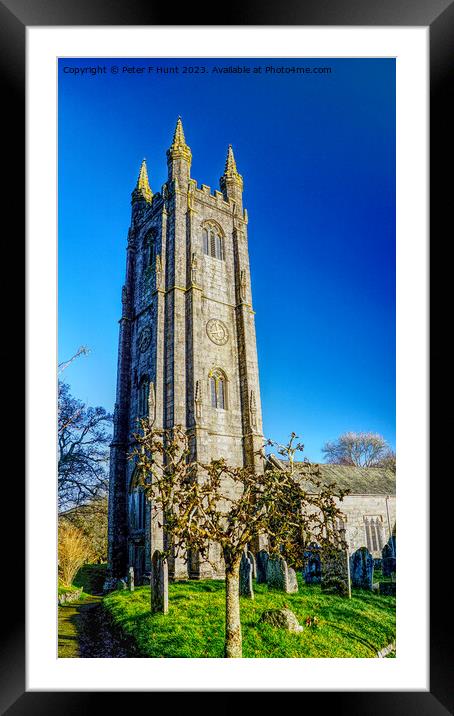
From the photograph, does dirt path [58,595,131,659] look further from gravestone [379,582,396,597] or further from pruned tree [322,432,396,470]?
pruned tree [322,432,396,470]

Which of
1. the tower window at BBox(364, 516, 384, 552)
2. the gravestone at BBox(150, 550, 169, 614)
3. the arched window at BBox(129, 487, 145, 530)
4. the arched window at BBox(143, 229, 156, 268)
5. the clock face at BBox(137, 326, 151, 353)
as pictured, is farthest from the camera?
the arched window at BBox(143, 229, 156, 268)

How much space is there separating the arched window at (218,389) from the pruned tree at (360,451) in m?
5.03

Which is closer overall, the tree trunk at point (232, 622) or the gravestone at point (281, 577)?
the tree trunk at point (232, 622)

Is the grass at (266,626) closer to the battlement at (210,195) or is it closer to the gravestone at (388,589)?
the gravestone at (388,589)

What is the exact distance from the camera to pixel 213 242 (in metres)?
17.4

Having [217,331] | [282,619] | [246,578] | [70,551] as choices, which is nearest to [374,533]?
[246,578]

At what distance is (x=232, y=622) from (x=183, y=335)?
9.68 meters

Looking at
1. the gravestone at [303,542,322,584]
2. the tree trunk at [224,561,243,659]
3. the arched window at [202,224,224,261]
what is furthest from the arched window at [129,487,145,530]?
the arched window at [202,224,224,261]

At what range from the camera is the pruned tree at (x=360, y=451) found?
30.0 feet

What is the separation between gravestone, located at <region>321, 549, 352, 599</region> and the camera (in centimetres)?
939

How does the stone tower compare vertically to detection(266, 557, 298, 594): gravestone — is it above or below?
above

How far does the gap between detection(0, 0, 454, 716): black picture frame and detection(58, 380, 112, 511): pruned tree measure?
3234 mm
